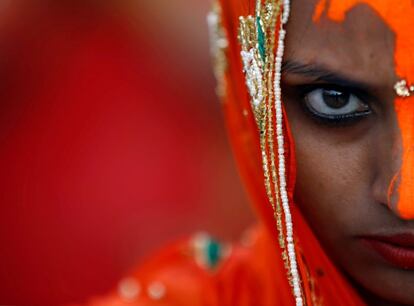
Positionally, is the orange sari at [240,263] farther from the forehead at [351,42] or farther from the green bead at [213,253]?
the forehead at [351,42]

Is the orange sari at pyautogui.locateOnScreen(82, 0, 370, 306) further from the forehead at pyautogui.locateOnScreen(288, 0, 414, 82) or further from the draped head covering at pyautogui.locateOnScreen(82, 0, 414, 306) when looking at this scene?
the forehead at pyautogui.locateOnScreen(288, 0, 414, 82)

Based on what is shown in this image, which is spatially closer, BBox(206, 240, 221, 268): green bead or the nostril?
the nostril

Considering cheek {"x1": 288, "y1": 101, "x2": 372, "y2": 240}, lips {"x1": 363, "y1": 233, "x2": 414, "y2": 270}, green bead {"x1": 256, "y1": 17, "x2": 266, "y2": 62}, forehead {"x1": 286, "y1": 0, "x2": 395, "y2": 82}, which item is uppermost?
green bead {"x1": 256, "y1": 17, "x2": 266, "y2": 62}

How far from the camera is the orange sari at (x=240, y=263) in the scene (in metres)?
1.64

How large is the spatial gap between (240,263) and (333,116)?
23.2 inches

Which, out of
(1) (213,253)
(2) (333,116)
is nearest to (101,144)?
(1) (213,253)

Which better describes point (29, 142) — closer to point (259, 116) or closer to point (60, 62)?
point (60, 62)

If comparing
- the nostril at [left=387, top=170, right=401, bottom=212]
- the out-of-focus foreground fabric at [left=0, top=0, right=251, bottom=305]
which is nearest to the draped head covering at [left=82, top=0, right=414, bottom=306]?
the nostril at [left=387, top=170, right=401, bottom=212]

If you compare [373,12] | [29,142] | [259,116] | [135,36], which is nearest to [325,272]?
[259,116]

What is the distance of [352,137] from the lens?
4.87ft

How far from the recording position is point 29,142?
11.3 ft

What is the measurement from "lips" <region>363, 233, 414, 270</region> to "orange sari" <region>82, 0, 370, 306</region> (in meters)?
0.12

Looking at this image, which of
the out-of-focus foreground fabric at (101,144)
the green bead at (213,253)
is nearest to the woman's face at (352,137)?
the green bead at (213,253)

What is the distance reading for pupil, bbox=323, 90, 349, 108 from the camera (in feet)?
4.85
